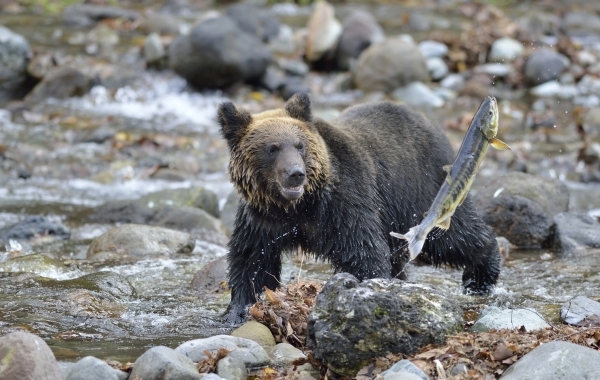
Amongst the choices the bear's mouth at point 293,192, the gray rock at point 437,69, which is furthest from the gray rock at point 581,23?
the bear's mouth at point 293,192

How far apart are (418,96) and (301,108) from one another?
12.5 meters

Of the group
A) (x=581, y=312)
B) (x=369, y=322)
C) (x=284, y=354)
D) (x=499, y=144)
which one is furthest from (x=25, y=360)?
(x=581, y=312)

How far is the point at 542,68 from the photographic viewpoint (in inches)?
811

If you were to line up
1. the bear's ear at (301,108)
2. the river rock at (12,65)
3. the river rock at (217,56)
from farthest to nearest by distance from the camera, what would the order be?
the river rock at (217,56)
the river rock at (12,65)
the bear's ear at (301,108)

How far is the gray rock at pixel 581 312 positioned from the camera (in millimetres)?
6848

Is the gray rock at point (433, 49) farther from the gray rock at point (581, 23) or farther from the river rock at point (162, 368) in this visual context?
the river rock at point (162, 368)

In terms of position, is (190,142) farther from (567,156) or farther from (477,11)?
(477,11)

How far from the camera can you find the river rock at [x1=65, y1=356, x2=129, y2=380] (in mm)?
5641

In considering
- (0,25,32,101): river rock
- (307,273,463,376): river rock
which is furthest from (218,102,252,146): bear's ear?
(0,25,32,101): river rock

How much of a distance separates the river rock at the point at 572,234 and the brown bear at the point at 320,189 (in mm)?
3171

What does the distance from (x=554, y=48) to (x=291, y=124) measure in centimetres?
1701

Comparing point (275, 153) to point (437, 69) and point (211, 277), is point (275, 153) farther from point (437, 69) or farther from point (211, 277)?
point (437, 69)

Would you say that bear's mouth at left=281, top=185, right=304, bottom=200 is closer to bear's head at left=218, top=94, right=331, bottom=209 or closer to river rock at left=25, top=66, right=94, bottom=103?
bear's head at left=218, top=94, right=331, bottom=209

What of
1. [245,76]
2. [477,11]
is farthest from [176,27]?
[477,11]
